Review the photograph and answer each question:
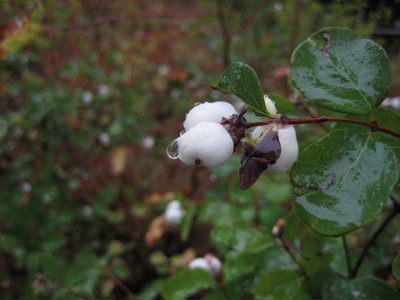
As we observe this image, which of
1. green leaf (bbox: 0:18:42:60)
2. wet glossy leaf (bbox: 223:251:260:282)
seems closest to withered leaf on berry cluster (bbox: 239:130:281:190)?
wet glossy leaf (bbox: 223:251:260:282)

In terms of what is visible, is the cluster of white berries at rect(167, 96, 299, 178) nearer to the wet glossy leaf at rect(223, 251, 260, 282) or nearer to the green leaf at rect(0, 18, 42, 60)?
the wet glossy leaf at rect(223, 251, 260, 282)

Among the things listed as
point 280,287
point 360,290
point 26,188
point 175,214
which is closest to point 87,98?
point 26,188

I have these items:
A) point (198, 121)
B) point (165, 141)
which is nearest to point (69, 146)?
point (165, 141)

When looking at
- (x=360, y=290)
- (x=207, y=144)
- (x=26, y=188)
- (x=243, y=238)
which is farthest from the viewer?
(x=26, y=188)

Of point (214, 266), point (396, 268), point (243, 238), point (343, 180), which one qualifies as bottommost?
point (214, 266)

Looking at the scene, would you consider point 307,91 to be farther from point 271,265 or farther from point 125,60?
point 125,60

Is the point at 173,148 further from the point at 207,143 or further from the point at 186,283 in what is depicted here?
the point at 186,283
